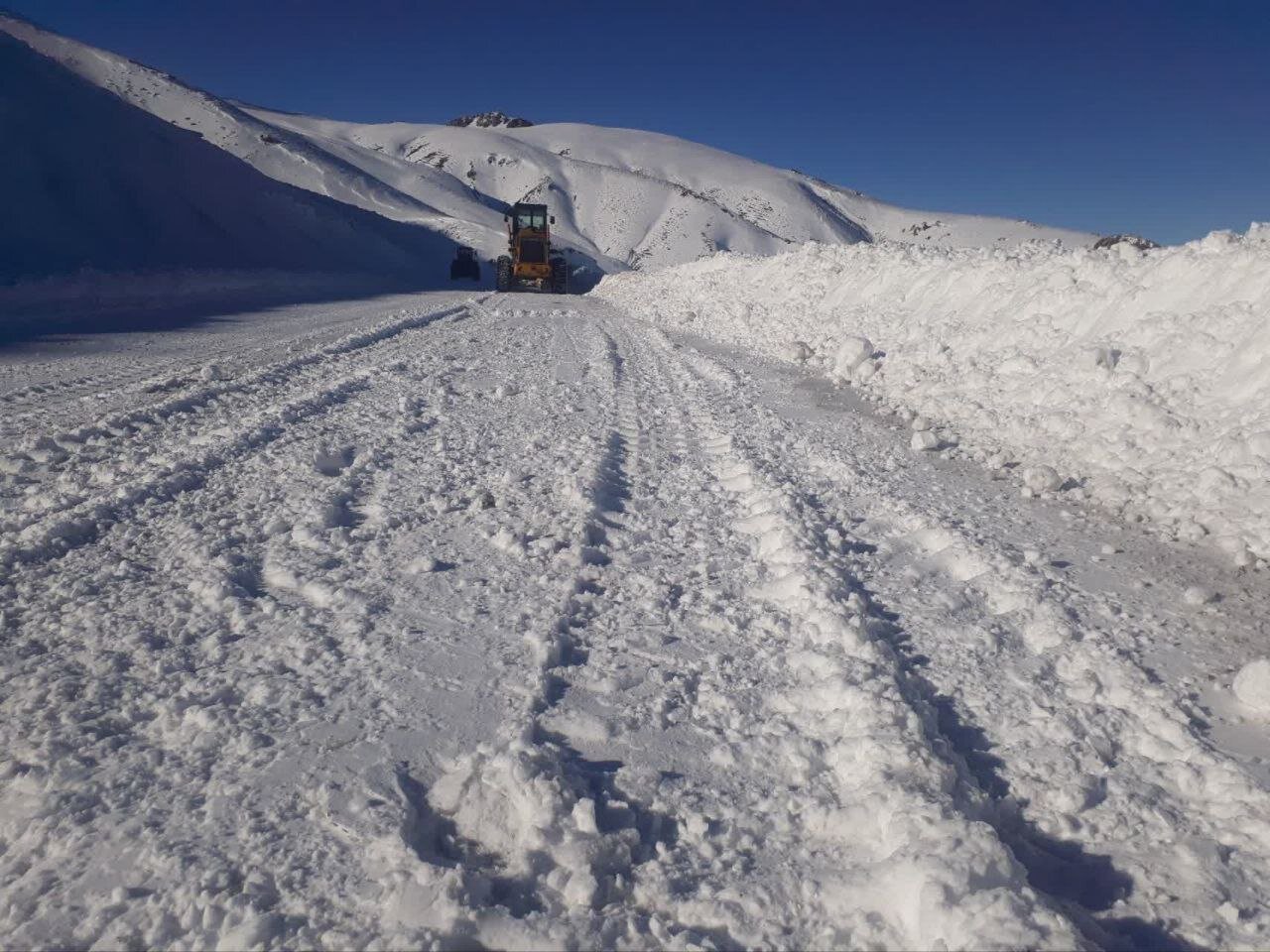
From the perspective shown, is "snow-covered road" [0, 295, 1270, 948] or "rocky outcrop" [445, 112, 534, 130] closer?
"snow-covered road" [0, 295, 1270, 948]

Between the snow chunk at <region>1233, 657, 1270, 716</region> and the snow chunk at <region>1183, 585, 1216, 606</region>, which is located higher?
the snow chunk at <region>1183, 585, 1216, 606</region>

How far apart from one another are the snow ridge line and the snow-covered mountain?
2111 inches

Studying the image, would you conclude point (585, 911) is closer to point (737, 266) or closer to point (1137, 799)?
point (1137, 799)

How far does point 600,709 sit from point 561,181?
12261cm

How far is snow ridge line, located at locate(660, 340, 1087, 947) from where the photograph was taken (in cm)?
194

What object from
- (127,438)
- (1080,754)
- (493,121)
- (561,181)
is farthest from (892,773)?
(493,121)

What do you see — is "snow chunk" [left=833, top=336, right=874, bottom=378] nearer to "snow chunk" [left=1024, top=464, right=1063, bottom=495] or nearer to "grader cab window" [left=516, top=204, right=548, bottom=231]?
"snow chunk" [left=1024, top=464, right=1063, bottom=495]

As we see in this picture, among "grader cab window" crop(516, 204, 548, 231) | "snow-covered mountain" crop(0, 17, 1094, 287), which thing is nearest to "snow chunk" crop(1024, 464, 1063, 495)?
"grader cab window" crop(516, 204, 548, 231)

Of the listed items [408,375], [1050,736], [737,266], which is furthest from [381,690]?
[737,266]

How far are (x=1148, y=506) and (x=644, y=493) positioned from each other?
3176 mm

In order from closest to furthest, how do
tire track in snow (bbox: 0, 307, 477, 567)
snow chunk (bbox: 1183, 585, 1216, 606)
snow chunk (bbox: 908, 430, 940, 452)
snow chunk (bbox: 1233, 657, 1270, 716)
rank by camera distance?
snow chunk (bbox: 1233, 657, 1270, 716)
snow chunk (bbox: 1183, 585, 1216, 606)
tire track in snow (bbox: 0, 307, 477, 567)
snow chunk (bbox: 908, 430, 940, 452)

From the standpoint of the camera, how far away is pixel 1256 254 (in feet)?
19.8

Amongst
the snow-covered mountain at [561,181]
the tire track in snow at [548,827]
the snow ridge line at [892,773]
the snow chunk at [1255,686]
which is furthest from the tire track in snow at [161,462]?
the snow-covered mountain at [561,181]

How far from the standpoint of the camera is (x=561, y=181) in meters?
116
